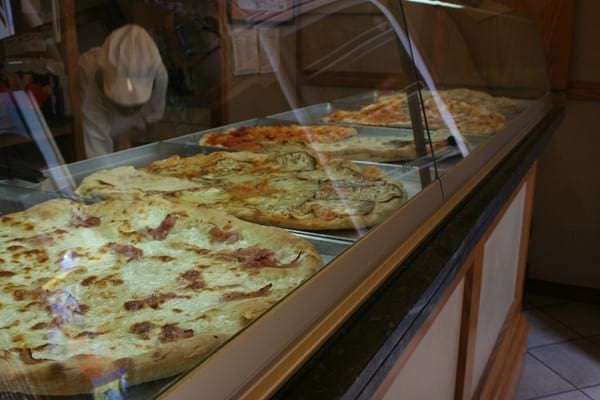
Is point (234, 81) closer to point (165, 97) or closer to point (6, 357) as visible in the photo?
point (165, 97)

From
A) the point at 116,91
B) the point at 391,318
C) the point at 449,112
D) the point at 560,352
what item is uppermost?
the point at 116,91

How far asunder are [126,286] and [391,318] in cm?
41

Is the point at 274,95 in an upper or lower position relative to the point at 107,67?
lower

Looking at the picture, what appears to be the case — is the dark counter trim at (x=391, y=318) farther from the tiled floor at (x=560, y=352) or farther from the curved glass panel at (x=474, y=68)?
the tiled floor at (x=560, y=352)

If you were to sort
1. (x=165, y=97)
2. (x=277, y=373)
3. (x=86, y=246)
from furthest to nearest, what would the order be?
(x=165, y=97) → (x=86, y=246) → (x=277, y=373)

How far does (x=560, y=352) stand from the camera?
2961 millimetres

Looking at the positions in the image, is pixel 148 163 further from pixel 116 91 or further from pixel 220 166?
pixel 116 91

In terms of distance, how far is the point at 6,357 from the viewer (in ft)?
2.10

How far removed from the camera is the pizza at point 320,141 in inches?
71.4

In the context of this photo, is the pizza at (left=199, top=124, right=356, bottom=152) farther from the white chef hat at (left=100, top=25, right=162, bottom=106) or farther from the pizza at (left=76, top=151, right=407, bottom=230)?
the white chef hat at (left=100, top=25, right=162, bottom=106)

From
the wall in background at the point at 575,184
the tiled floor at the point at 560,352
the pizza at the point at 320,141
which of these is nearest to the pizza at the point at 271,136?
the pizza at the point at 320,141

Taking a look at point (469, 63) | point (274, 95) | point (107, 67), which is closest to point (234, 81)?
point (274, 95)

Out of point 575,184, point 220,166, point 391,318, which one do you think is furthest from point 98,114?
point 575,184

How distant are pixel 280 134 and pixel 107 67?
1.97 feet
